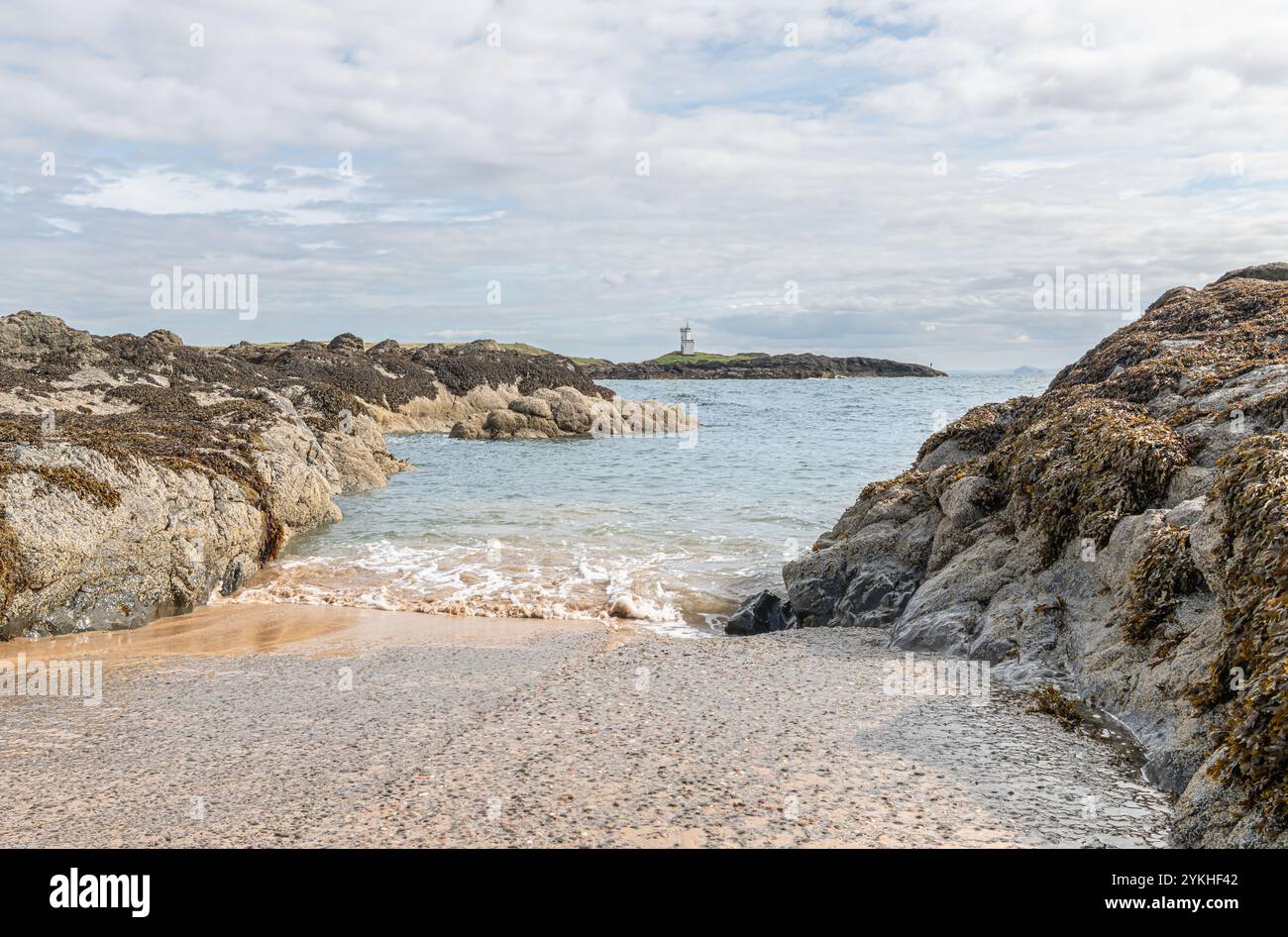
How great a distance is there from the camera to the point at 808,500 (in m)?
21.7

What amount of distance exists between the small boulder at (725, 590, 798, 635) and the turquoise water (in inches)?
30.0

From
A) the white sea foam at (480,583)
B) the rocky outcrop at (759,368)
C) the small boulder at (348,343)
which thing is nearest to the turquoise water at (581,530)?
the white sea foam at (480,583)

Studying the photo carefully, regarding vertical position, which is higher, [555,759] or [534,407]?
[534,407]

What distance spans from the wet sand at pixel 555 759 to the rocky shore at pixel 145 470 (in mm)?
1504

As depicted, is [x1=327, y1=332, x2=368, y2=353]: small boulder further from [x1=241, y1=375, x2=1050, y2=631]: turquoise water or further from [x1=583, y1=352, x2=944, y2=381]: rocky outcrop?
[x1=583, y1=352, x2=944, y2=381]: rocky outcrop

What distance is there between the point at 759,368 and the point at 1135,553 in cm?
13503

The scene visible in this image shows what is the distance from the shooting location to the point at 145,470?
11797 millimetres

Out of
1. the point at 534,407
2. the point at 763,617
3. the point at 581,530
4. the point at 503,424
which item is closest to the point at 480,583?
the point at 581,530

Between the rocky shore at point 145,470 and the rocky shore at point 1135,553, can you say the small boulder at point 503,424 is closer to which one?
the rocky shore at point 145,470

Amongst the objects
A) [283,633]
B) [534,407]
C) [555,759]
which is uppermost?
[534,407]

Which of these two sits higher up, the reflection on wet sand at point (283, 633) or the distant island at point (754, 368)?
the distant island at point (754, 368)

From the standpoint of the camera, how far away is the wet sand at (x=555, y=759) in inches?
187

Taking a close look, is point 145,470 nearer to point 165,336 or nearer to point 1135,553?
point 1135,553
